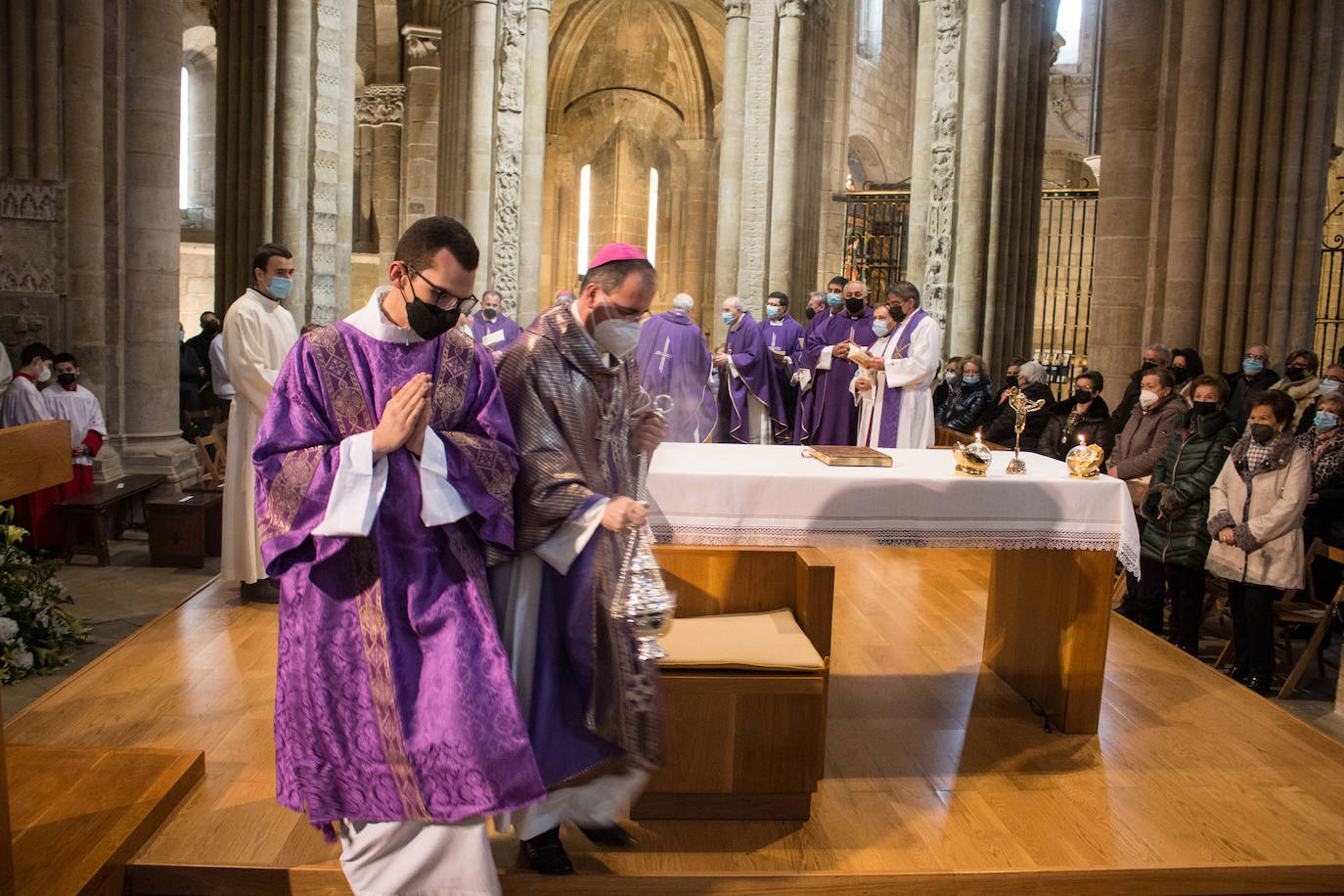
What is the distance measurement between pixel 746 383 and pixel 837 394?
114 cm

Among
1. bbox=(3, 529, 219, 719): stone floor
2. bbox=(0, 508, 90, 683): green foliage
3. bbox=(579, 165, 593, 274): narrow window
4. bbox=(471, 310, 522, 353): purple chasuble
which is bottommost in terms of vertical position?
bbox=(3, 529, 219, 719): stone floor

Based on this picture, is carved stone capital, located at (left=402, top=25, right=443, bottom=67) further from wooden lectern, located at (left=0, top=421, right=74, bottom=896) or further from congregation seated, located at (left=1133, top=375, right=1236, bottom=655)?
wooden lectern, located at (left=0, top=421, right=74, bottom=896)

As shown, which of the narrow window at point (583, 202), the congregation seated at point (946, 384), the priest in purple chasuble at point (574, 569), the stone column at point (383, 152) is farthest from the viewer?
the narrow window at point (583, 202)

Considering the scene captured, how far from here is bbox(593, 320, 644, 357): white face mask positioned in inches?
118

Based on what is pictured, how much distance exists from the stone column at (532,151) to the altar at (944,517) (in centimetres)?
1200

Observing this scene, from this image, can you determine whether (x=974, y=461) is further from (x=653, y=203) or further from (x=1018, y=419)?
(x=653, y=203)

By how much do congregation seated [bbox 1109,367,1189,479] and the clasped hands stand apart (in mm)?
4873

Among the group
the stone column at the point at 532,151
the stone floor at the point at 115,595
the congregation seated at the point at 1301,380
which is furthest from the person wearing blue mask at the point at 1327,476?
the stone column at the point at 532,151

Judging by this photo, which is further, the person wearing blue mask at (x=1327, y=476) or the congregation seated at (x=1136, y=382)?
the congregation seated at (x=1136, y=382)

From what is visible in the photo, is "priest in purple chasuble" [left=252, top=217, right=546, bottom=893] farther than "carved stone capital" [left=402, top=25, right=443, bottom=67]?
No

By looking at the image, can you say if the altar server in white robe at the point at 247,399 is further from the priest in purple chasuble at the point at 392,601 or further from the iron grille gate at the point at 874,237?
the iron grille gate at the point at 874,237

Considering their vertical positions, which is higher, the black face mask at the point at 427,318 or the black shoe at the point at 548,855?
the black face mask at the point at 427,318

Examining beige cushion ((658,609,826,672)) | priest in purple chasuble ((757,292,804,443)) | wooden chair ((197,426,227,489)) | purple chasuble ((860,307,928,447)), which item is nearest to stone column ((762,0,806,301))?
priest in purple chasuble ((757,292,804,443))

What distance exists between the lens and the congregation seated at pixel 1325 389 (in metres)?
7.36
